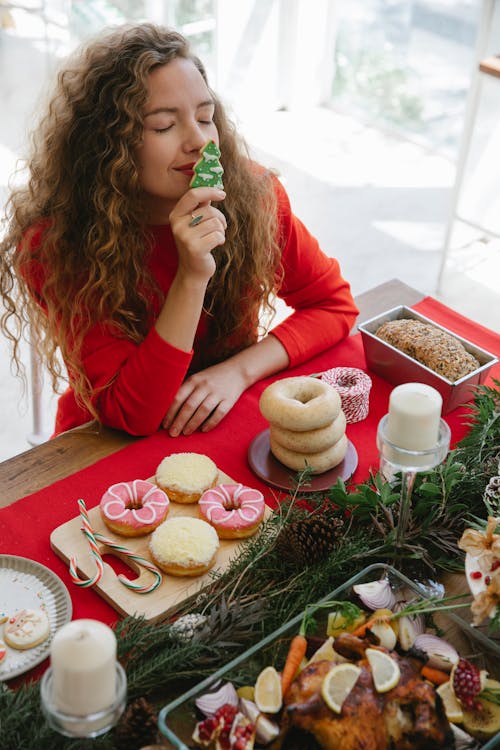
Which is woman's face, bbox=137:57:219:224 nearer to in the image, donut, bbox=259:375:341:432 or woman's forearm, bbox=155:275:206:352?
woman's forearm, bbox=155:275:206:352

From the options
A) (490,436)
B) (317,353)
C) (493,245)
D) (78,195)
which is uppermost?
(78,195)

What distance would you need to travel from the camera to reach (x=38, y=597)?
130 cm

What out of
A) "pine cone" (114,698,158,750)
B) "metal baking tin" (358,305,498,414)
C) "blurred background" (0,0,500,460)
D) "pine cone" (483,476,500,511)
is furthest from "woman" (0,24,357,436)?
"blurred background" (0,0,500,460)

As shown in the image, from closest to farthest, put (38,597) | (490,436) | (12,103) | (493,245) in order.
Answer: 1. (38,597)
2. (490,436)
3. (493,245)
4. (12,103)

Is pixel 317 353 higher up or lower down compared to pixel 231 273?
lower down

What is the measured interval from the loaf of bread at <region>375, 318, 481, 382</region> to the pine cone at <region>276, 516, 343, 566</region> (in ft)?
1.60

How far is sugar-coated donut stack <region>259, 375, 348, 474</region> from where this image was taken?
146 cm

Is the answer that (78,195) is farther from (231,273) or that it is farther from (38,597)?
(38,597)

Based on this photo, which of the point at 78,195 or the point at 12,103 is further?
the point at 12,103

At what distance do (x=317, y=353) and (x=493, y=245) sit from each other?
2.47 metres

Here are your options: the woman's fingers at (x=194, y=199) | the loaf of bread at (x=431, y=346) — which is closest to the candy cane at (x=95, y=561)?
the woman's fingers at (x=194, y=199)

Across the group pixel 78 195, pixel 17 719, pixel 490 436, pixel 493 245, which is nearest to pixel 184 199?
pixel 78 195

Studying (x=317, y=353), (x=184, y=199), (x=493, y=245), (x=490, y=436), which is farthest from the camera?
(x=493, y=245)

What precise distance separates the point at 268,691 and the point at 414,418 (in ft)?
1.21
